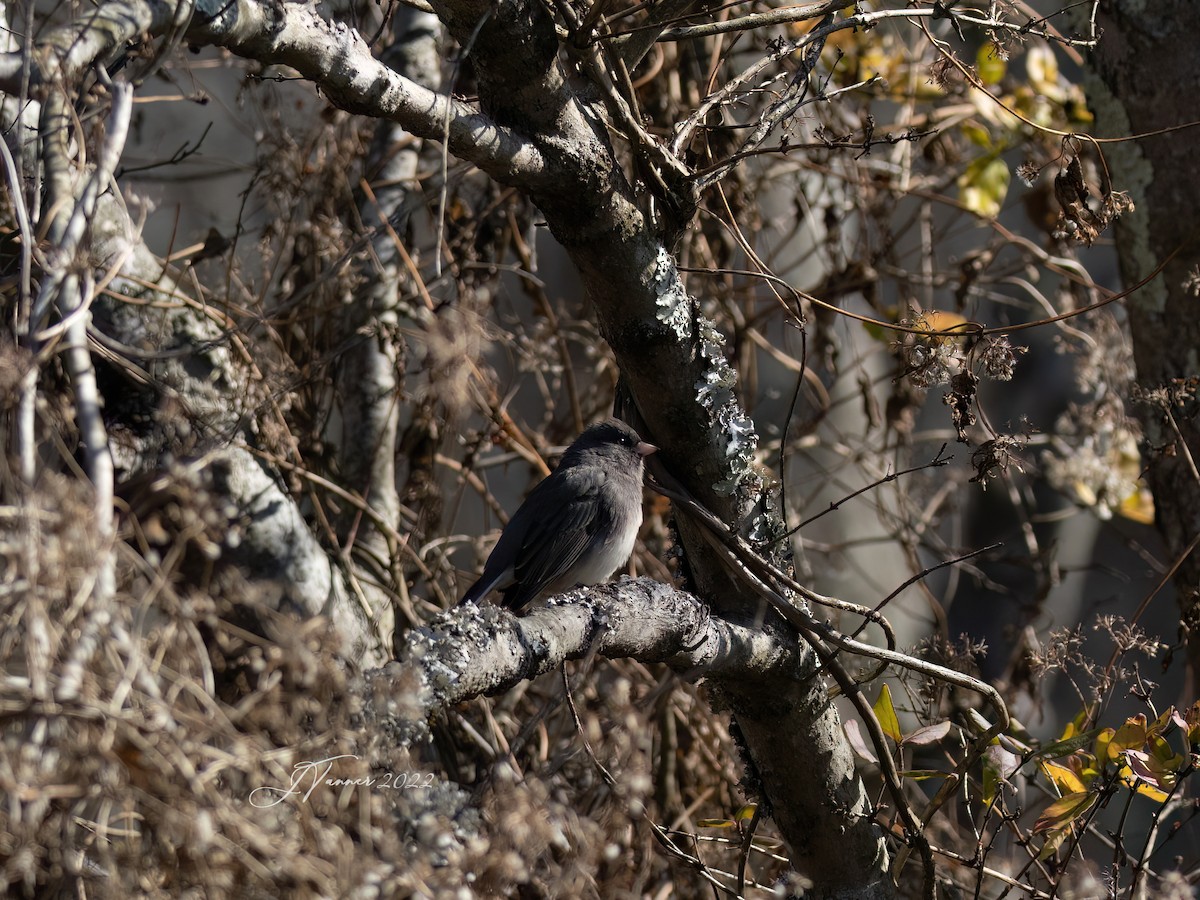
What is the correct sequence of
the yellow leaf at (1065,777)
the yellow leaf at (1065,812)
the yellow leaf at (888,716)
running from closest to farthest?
the yellow leaf at (1065,812), the yellow leaf at (1065,777), the yellow leaf at (888,716)

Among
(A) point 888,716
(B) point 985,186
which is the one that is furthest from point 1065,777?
(B) point 985,186

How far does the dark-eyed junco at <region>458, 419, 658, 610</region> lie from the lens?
3146mm

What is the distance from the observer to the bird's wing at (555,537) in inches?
124

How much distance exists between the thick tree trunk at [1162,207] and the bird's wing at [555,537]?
1482 mm

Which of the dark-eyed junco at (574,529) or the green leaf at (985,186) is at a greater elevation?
the green leaf at (985,186)

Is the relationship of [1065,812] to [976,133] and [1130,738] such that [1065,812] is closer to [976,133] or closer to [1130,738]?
[1130,738]

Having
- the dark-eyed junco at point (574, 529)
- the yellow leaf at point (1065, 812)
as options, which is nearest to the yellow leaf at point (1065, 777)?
the yellow leaf at point (1065, 812)

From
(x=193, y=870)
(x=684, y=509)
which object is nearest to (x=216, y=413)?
(x=684, y=509)

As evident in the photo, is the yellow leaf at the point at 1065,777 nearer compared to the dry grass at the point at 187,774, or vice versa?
the dry grass at the point at 187,774

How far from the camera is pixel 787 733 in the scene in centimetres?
233

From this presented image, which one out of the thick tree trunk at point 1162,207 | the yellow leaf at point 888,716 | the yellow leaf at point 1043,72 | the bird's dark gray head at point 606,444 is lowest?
the yellow leaf at point 888,716

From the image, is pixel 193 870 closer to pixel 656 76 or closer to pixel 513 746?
pixel 513 746

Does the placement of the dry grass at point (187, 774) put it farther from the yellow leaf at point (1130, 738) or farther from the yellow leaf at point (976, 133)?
the yellow leaf at point (976, 133)

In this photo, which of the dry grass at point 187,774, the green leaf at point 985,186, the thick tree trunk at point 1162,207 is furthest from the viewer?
the green leaf at point 985,186
